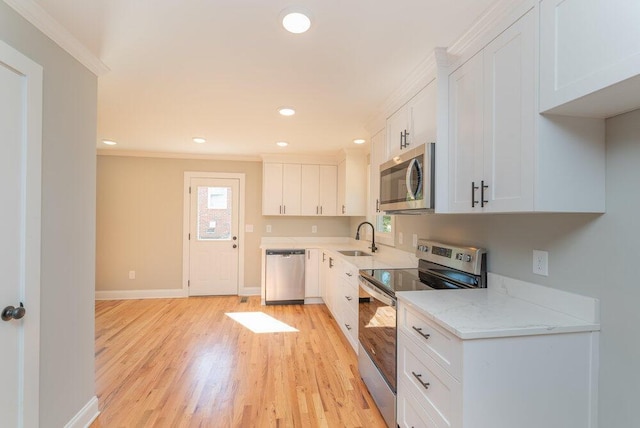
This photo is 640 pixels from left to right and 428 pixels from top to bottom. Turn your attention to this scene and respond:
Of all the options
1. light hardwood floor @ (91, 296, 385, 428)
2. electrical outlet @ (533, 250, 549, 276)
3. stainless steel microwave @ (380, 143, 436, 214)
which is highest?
stainless steel microwave @ (380, 143, 436, 214)

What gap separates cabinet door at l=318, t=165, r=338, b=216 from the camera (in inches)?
188

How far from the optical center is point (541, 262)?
4.88ft

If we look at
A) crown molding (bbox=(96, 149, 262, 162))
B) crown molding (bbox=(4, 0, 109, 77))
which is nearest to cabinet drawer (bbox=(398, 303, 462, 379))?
crown molding (bbox=(4, 0, 109, 77))

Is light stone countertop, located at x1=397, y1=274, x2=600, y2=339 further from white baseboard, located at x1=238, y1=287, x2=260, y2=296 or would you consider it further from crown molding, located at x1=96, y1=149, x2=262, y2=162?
crown molding, located at x1=96, y1=149, x2=262, y2=162

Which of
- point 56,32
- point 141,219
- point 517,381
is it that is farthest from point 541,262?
point 141,219

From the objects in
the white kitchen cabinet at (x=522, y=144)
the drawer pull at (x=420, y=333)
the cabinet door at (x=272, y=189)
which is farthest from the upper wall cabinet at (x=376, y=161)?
the cabinet door at (x=272, y=189)

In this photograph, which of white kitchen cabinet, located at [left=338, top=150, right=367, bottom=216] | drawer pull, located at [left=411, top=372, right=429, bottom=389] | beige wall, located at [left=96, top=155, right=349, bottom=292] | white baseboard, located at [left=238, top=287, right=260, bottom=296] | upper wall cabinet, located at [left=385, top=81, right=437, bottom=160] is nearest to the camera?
drawer pull, located at [left=411, top=372, right=429, bottom=389]

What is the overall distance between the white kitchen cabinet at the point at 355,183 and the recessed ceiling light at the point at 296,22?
277 cm

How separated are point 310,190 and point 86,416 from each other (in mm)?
3591

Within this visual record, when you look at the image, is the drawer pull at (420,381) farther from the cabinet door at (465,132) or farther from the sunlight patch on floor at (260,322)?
the sunlight patch on floor at (260,322)

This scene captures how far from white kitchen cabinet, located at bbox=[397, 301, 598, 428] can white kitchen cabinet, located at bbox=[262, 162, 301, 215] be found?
3.60 meters

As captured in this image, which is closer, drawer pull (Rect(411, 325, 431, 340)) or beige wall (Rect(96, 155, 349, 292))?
drawer pull (Rect(411, 325, 431, 340))

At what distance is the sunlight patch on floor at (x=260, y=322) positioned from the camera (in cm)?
345

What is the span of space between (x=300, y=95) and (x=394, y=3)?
3.73 feet
